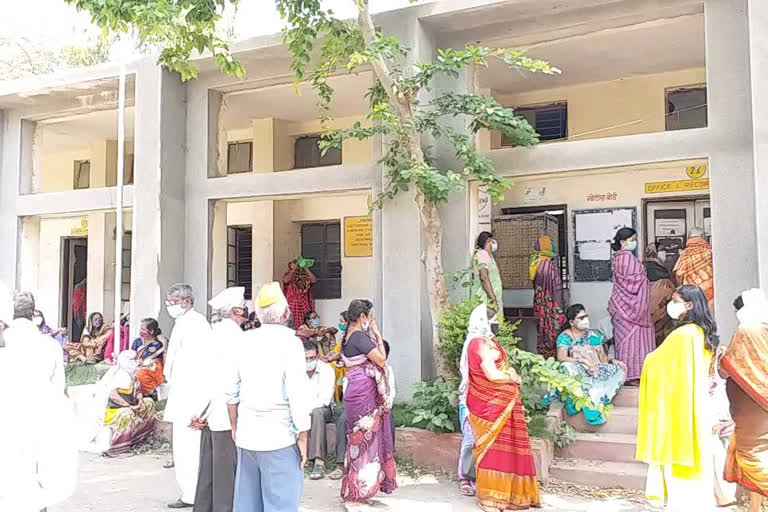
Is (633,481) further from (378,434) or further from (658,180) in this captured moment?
(658,180)

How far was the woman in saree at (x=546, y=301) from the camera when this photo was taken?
8.76 meters

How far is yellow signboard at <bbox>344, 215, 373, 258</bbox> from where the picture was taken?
38.0ft

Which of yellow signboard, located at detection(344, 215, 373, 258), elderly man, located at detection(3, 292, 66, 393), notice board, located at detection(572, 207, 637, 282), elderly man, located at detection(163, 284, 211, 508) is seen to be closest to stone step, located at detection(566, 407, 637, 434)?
notice board, located at detection(572, 207, 637, 282)

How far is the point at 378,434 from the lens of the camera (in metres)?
5.52

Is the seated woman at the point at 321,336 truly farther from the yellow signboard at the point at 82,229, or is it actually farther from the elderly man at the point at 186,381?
the yellow signboard at the point at 82,229

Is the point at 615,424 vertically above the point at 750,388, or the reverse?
the point at 750,388

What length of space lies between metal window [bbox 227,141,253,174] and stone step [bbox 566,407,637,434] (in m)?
8.01

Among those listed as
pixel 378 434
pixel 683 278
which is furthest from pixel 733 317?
pixel 378 434

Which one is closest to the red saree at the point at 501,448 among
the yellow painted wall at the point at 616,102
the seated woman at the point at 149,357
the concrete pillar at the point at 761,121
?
the concrete pillar at the point at 761,121

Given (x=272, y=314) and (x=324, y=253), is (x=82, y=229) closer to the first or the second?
(x=324, y=253)

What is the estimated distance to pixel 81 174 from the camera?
47.2 ft

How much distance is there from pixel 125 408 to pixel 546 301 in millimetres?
5061

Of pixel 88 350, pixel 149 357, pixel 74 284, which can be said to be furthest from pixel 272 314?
pixel 74 284

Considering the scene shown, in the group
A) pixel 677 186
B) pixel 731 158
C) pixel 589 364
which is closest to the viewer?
pixel 731 158
